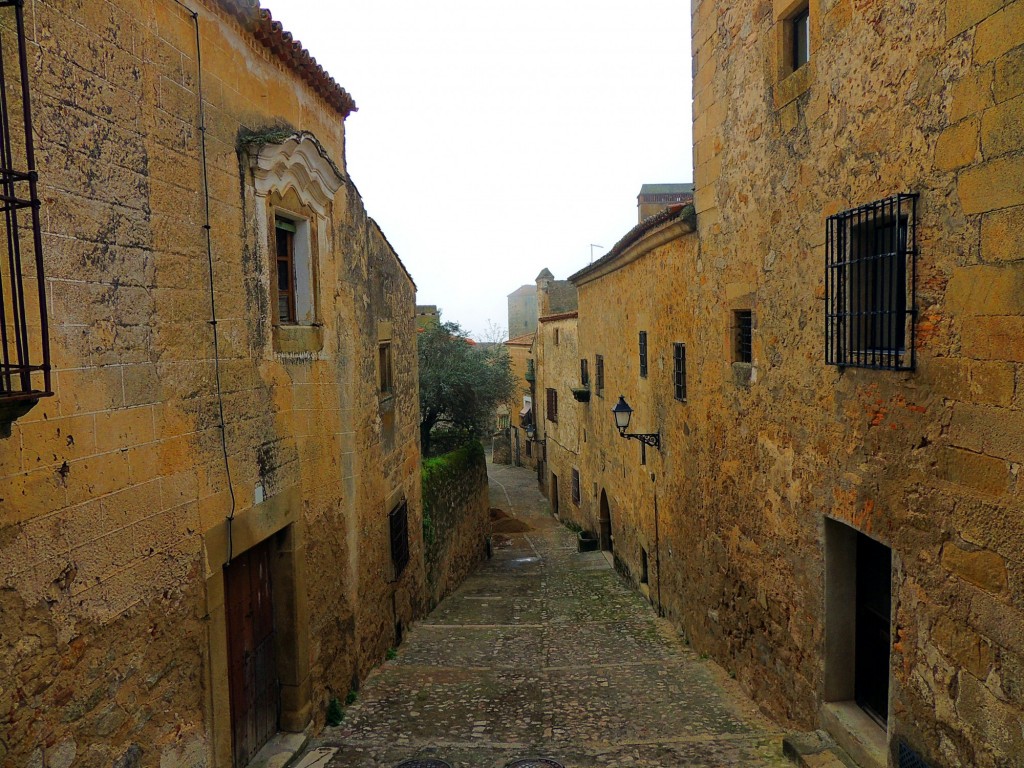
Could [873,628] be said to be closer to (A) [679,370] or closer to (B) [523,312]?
(A) [679,370]

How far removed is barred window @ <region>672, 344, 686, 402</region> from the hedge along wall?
5.23m

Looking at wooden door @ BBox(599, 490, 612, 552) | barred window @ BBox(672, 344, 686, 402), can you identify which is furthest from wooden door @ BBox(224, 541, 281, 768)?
wooden door @ BBox(599, 490, 612, 552)

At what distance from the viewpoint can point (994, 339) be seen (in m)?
3.88

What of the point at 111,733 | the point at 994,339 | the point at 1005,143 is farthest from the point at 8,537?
the point at 1005,143

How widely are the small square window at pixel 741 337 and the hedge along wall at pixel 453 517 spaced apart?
6898 mm

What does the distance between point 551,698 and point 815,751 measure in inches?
116

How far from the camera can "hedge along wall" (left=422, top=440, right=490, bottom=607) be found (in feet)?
43.1

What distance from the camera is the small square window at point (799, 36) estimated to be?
6.19m

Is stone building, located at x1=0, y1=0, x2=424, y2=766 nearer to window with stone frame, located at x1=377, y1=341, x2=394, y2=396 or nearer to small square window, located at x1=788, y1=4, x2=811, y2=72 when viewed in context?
window with stone frame, located at x1=377, y1=341, x2=394, y2=396

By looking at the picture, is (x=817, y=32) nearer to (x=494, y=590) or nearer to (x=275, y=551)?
(x=275, y=551)

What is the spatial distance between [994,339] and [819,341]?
1.95 meters

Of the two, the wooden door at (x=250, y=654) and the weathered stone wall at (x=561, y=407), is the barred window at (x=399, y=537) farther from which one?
the weathered stone wall at (x=561, y=407)

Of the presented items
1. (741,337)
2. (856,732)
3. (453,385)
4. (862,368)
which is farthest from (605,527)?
(862,368)

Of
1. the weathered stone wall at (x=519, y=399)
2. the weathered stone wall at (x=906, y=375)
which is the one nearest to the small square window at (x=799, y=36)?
the weathered stone wall at (x=906, y=375)
